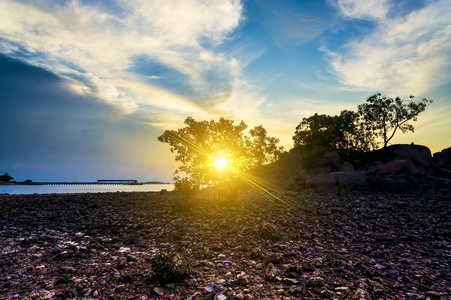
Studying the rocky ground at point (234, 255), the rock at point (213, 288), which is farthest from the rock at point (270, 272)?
the rock at point (213, 288)

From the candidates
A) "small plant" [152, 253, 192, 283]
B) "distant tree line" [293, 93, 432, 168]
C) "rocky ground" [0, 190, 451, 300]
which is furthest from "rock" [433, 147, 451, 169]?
"small plant" [152, 253, 192, 283]

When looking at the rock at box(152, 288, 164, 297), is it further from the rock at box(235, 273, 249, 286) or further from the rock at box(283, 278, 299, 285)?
the rock at box(283, 278, 299, 285)

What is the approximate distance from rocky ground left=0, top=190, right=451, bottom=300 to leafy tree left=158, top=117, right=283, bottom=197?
4886 millimetres

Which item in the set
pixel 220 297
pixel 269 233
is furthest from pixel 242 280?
pixel 269 233

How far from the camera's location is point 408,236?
906 cm

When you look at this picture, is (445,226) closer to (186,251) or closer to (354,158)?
(186,251)

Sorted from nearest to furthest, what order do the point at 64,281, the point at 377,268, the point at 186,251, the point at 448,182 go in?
the point at 64,281 < the point at 377,268 < the point at 186,251 < the point at 448,182

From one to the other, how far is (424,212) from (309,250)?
33.4 feet

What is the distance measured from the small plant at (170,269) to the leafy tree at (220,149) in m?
11.2

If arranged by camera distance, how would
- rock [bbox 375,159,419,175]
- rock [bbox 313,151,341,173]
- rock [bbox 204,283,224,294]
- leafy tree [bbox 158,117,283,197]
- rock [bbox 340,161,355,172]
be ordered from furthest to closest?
rock [bbox 340,161,355,172], rock [bbox 313,151,341,173], rock [bbox 375,159,419,175], leafy tree [bbox 158,117,283,197], rock [bbox 204,283,224,294]

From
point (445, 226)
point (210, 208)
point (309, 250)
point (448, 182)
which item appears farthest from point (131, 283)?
point (448, 182)

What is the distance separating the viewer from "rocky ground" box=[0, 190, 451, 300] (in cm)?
538

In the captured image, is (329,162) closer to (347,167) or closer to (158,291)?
(347,167)

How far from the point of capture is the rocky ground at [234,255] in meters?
5.38
